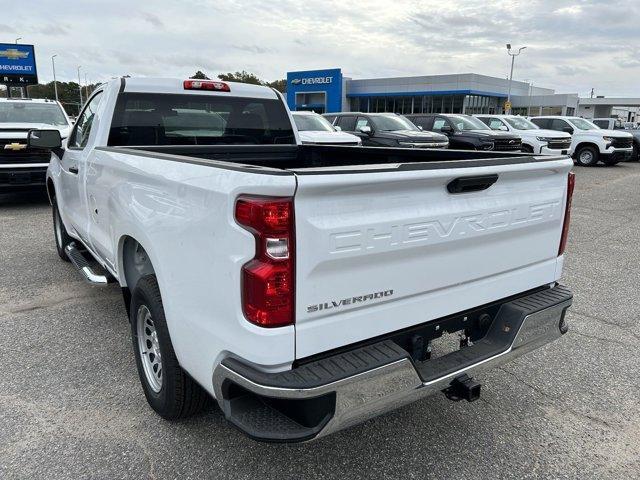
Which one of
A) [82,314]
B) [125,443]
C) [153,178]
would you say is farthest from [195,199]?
[82,314]

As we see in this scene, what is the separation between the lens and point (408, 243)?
7.35ft

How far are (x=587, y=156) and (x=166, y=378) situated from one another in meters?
20.9

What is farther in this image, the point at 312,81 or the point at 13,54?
the point at 312,81

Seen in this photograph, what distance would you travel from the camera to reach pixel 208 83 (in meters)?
4.50

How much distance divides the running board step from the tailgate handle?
2803mm

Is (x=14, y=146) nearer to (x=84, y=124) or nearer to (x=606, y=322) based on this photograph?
(x=84, y=124)

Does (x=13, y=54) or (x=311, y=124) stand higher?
(x=13, y=54)

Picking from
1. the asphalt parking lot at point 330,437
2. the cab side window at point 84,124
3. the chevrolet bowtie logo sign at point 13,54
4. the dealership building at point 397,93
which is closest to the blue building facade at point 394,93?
the dealership building at point 397,93

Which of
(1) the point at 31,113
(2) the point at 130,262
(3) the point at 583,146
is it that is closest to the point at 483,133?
(3) the point at 583,146

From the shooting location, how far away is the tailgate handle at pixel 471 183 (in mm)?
2357

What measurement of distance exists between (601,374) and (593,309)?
140cm

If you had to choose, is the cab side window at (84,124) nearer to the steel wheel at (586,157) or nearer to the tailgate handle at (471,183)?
the tailgate handle at (471,183)

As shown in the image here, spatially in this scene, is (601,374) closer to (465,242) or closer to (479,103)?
(465,242)

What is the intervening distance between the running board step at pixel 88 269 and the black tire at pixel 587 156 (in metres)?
19.5
